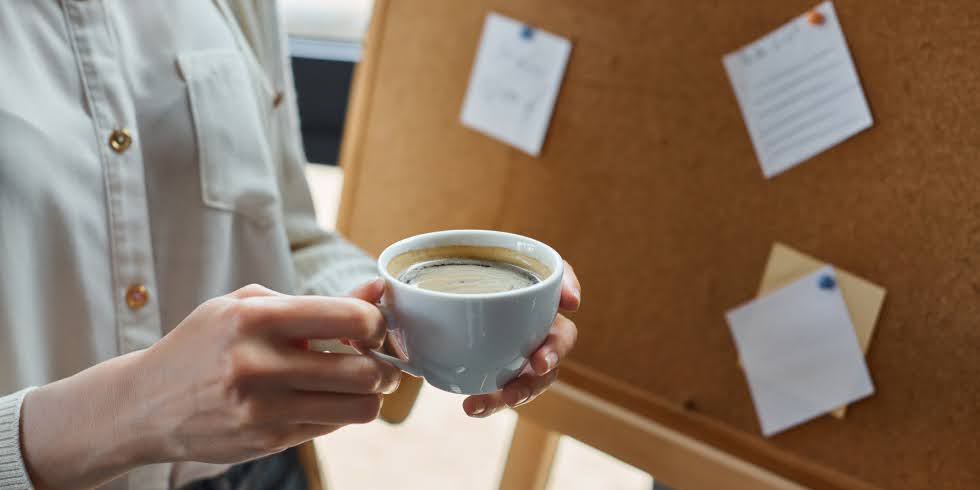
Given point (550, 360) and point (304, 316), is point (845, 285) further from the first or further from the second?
point (304, 316)

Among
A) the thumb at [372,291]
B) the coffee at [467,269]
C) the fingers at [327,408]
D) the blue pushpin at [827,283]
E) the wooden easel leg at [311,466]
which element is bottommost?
the wooden easel leg at [311,466]

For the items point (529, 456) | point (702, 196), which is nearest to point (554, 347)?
point (702, 196)

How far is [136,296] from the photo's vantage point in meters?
0.81

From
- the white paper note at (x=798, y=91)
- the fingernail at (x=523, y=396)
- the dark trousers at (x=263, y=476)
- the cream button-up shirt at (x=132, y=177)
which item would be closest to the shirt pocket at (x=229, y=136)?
the cream button-up shirt at (x=132, y=177)

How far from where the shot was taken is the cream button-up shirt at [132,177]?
73 centimetres

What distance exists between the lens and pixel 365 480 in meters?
1.83

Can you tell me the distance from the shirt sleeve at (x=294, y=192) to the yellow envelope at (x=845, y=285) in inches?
16.9

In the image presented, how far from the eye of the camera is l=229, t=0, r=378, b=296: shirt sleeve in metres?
0.93

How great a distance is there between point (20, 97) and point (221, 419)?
364mm

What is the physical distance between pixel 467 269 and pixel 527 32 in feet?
1.69

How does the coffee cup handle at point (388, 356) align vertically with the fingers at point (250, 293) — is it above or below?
below

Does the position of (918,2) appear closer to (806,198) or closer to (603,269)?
(806,198)

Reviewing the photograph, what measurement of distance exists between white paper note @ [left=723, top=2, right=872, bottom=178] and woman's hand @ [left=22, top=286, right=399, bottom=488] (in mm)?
511

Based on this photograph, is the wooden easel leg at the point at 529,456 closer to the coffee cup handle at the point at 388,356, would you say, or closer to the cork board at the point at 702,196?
the cork board at the point at 702,196
